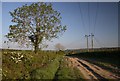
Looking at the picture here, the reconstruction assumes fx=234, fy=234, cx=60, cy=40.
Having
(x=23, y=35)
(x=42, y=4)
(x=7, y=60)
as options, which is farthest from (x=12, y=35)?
(x=7, y=60)

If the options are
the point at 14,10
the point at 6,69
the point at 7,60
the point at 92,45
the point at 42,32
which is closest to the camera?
the point at 6,69

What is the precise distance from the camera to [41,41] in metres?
38.9

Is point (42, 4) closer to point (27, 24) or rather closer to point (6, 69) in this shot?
point (27, 24)

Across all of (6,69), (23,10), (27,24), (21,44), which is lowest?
(6,69)

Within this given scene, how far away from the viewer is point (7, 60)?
52.2 ft

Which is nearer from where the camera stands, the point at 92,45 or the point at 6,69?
the point at 6,69

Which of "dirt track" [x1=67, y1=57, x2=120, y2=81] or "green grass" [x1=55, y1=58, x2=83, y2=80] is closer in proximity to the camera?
"green grass" [x1=55, y1=58, x2=83, y2=80]

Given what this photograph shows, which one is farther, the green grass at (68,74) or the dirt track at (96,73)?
the dirt track at (96,73)

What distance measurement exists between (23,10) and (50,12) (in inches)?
185

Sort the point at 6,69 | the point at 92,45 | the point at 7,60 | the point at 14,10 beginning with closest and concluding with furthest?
the point at 6,69
the point at 7,60
the point at 14,10
the point at 92,45

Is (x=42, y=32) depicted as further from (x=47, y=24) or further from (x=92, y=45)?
(x=92, y=45)

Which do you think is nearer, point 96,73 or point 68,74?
point 68,74

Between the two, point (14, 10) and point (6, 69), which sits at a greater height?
point (14, 10)

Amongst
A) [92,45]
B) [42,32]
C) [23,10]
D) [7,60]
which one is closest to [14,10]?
[23,10]
